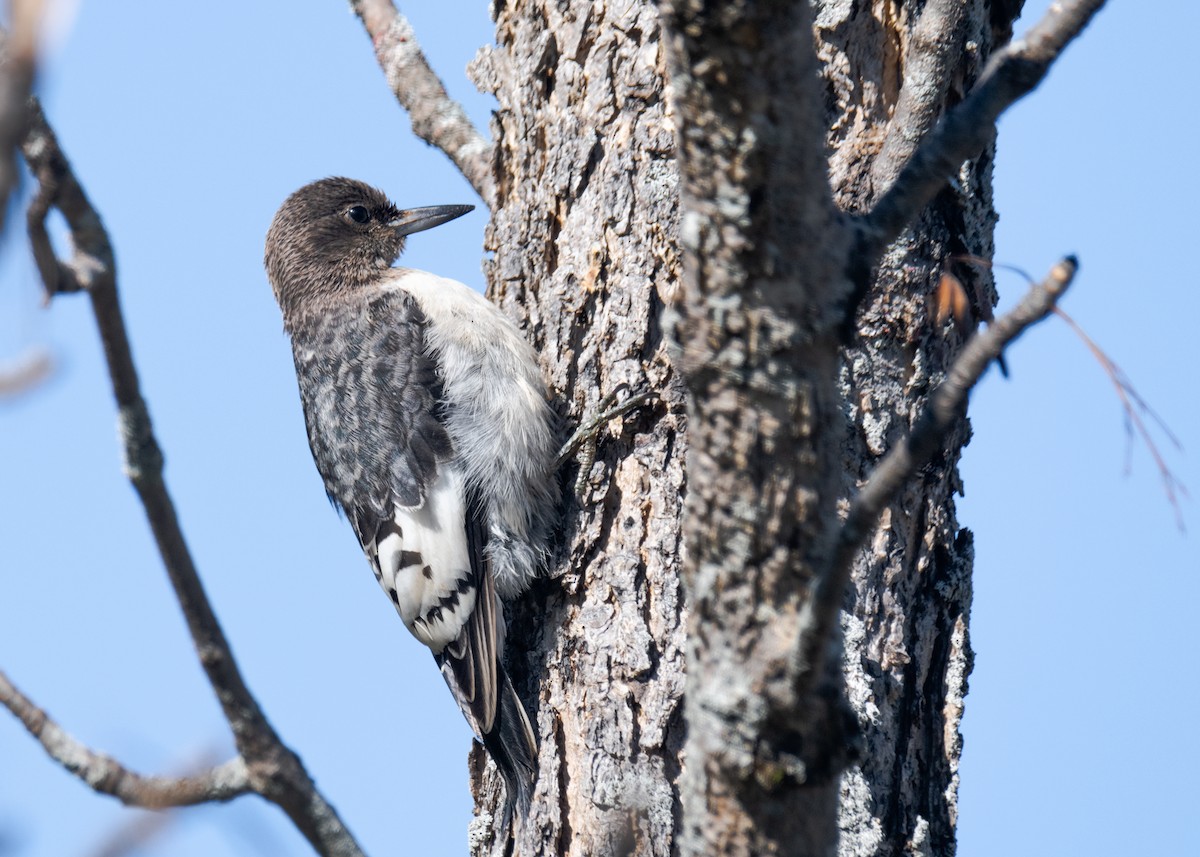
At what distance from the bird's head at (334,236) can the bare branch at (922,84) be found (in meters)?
2.18

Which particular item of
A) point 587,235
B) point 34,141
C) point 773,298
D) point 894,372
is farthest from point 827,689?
point 587,235

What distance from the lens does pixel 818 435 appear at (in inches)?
63.1

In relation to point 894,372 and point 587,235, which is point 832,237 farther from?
point 587,235

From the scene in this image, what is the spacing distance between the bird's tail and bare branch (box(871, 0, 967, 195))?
1470mm

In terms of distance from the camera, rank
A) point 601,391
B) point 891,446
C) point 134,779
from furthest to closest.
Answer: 1. point 601,391
2. point 891,446
3. point 134,779

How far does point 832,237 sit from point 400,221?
3.28m

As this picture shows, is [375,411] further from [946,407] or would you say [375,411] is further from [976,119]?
[946,407]

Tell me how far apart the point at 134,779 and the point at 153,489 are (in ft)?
1.27

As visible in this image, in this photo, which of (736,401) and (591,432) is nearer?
(736,401)

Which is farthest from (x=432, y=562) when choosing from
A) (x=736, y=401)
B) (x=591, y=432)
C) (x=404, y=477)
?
(x=736, y=401)

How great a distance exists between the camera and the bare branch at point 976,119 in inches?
64.4

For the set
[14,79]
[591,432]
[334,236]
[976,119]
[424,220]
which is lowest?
[14,79]

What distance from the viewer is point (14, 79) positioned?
2.88 ft

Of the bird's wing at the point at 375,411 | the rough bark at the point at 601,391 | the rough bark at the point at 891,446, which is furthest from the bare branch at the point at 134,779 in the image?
the bird's wing at the point at 375,411
